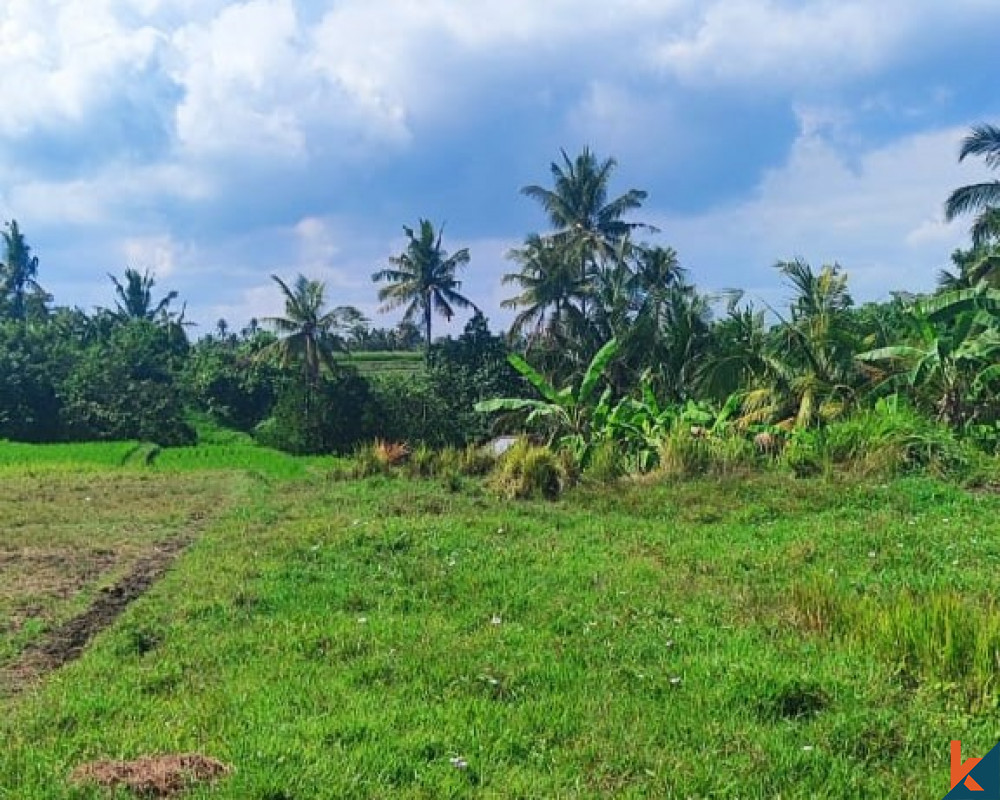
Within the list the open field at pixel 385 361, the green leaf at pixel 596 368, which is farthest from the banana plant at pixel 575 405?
the open field at pixel 385 361

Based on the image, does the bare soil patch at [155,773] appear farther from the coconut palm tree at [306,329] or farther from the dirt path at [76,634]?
the coconut palm tree at [306,329]

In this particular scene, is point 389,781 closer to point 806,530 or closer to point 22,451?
point 806,530

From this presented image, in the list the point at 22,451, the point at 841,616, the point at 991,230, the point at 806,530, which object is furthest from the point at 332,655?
the point at 22,451

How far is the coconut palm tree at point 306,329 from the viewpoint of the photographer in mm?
34719

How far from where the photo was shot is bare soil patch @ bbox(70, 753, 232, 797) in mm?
3555

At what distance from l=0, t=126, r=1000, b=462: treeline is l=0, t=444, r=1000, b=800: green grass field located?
701cm

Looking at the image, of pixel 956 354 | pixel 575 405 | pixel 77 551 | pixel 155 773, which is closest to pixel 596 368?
pixel 575 405

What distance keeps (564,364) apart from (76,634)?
88.3 feet

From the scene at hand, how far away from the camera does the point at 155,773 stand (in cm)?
363

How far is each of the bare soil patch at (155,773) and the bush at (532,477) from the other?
10085mm

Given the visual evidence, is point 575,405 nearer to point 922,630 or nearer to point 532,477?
point 532,477

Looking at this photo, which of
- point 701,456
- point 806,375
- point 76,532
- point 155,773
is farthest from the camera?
point 806,375

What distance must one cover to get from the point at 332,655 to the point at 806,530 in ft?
20.5

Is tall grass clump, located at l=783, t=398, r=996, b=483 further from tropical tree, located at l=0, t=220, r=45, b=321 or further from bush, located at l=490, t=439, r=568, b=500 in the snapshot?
tropical tree, located at l=0, t=220, r=45, b=321
